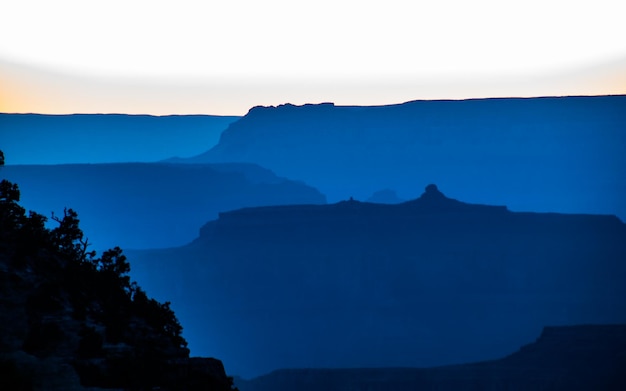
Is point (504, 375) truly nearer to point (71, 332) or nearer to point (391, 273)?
point (391, 273)

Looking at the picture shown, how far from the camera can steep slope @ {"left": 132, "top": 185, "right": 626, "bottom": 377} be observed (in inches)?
5595

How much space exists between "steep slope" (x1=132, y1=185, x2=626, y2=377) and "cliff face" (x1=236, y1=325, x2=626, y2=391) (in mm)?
29528

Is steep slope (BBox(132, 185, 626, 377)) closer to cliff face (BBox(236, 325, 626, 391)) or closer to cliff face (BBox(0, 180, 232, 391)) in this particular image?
cliff face (BBox(236, 325, 626, 391))

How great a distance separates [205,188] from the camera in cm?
19200

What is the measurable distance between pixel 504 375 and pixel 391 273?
4783 centimetres

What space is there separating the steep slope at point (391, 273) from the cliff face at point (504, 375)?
29.5m

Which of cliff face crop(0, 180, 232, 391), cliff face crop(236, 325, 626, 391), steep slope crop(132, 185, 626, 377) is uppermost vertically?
steep slope crop(132, 185, 626, 377)

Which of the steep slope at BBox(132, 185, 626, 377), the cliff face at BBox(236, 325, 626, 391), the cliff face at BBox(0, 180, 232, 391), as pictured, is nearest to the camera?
the cliff face at BBox(0, 180, 232, 391)

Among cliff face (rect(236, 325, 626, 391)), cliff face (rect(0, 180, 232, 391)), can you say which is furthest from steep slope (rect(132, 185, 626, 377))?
cliff face (rect(0, 180, 232, 391))

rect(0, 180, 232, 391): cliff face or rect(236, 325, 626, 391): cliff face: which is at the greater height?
rect(236, 325, 626, 391): cliff face

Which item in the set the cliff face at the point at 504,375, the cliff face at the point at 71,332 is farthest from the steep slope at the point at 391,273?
the cliff face at the point at 71,332

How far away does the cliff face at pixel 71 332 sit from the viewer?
21.8 m

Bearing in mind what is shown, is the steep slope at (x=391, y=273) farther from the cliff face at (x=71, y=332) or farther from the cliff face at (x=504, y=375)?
the cliff face at (x=71, y=332)

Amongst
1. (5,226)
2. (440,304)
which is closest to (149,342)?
(5,226)
